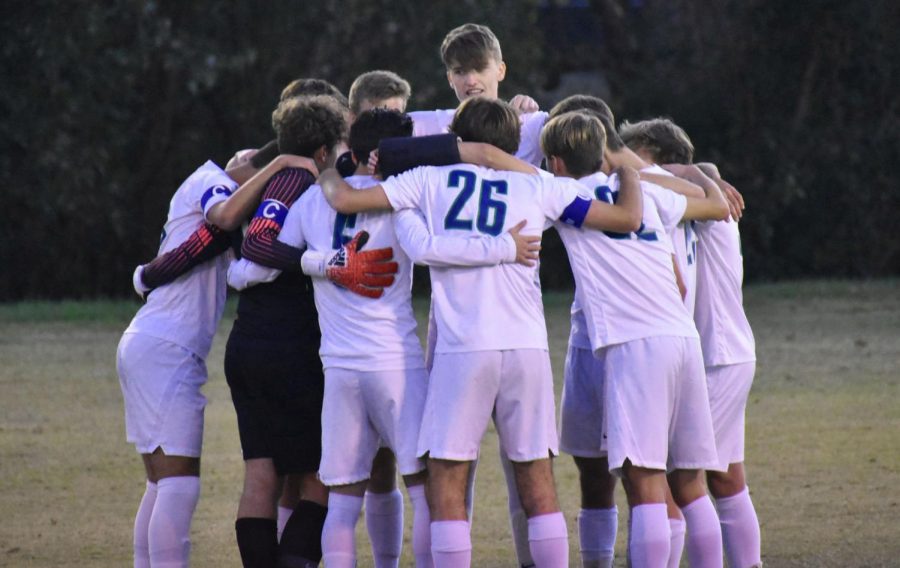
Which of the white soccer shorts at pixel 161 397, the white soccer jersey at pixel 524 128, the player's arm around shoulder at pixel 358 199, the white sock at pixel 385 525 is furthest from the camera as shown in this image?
the white soccer jersey at pixel 524 128

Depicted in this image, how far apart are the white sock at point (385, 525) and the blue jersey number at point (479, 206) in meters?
1.20

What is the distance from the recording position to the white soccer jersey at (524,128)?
6027mm

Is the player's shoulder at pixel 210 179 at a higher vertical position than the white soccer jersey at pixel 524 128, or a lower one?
lower

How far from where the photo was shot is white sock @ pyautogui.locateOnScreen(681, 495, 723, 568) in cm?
536

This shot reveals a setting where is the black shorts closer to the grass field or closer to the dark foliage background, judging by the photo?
the grass field

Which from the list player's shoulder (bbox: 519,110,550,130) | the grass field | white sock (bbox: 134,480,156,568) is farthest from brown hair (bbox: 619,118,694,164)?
white sock (bbox: 134,480,156,568)

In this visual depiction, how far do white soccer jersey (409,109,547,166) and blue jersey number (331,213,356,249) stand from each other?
0.82 metres

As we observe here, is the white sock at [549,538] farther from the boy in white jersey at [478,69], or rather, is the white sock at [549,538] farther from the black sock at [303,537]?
the boy in white jersey at [478,69]

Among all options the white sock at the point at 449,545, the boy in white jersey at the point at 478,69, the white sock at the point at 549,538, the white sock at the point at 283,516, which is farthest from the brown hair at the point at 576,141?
the white sock at the point at 283,516

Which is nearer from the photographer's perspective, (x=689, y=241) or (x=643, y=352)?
(x=643, y=352)

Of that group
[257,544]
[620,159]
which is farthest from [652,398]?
[257,544]

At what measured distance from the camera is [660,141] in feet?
19.5

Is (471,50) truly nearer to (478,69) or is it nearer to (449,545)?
(478,69)

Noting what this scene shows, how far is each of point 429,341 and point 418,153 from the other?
79 cm
